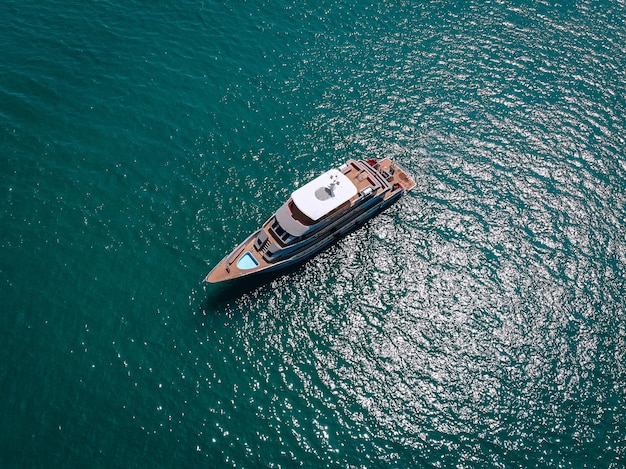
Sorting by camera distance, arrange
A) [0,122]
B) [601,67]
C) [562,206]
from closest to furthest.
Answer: [562,206], [0,122], [601,67]

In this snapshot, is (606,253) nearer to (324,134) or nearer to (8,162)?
(324,134)

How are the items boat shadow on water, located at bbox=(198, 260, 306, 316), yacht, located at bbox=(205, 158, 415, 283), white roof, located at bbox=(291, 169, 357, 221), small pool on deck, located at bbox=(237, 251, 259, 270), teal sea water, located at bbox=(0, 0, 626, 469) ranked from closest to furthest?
1. teal sea water, located at bbox=(0, 0, 626, 469)
2. boat shadow on water, located at bbox=(198, 260, 306, 316)
3. small pool on deck, located at bbox=(237, 251, 259, 270)
4. yacht, located at bbox=(205, 158, 415, 283)
5. white roof, located at bbox=(291, 169, 357, 221)

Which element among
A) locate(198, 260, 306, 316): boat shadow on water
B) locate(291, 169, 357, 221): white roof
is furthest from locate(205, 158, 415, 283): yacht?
locate(198, 260, 306, 316): boat shadow on water

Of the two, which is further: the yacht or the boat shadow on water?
the yacht

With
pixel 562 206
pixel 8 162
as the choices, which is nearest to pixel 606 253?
pixel 562 206

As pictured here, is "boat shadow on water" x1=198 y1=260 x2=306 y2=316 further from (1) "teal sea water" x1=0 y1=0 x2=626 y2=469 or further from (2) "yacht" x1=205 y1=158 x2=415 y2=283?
(2) "yacht" x1=205 y1=158 x2=415 y2=283

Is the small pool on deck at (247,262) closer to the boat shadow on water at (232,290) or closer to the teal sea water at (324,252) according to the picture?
the boat shadow on water at (232,290)

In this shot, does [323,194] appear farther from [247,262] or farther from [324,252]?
[247,262]
